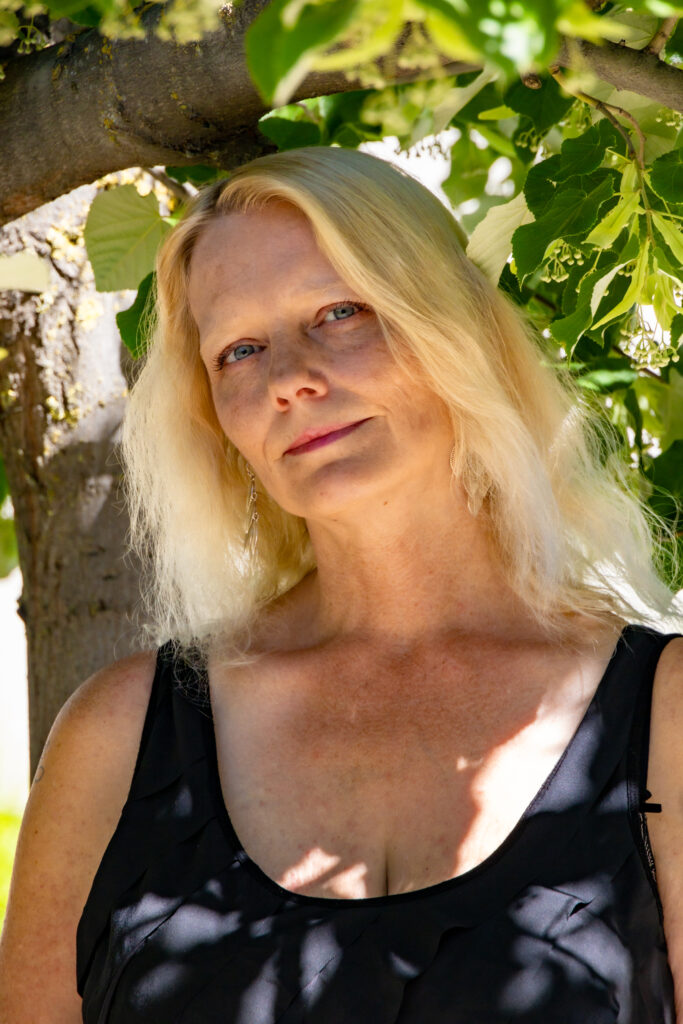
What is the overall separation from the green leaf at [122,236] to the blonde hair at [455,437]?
0.10 m

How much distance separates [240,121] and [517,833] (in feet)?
3.59

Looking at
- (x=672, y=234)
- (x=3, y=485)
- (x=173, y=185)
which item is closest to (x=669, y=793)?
(x=672, y=234)

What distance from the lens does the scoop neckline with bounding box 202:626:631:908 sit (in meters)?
1.48

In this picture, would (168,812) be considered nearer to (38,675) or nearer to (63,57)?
(38,675)

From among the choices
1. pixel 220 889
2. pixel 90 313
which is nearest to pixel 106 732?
pixel 220 889

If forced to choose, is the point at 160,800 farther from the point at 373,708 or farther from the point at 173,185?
the point at 173,185

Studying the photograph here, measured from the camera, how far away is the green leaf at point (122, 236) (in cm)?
197

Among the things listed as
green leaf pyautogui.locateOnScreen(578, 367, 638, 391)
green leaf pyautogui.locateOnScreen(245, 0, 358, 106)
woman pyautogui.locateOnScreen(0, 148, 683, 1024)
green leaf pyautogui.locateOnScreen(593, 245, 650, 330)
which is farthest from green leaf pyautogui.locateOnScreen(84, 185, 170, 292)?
green leaf pyautogui.locateOnScreen(245, 0, 358, 106)

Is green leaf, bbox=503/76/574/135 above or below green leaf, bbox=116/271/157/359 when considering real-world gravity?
A: above

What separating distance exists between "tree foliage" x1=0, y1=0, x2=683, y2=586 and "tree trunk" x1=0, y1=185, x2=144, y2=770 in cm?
17

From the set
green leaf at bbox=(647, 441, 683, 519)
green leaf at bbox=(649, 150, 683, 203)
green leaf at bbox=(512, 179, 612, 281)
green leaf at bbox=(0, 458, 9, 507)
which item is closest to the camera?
green leaf at bbox=(649, 150, 683, 203)

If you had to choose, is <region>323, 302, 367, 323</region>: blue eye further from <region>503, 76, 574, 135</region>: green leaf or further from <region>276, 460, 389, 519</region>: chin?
<region>503, 76, 574, 135</region>: green leaf

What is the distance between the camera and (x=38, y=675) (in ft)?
7.30

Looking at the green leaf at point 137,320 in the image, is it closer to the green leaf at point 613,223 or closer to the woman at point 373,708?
the woman at point 373,708
